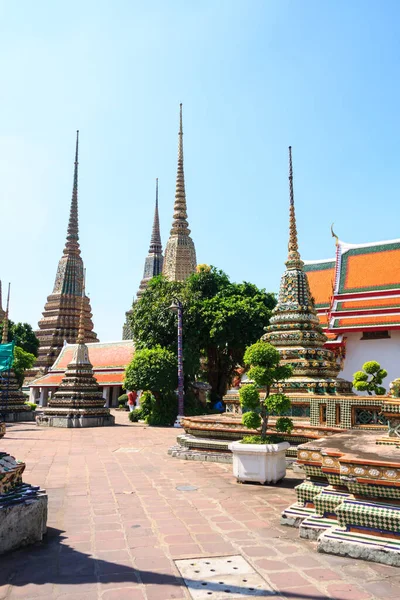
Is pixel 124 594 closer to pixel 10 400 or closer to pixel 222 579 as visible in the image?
pixel 222 579

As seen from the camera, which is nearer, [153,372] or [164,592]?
[164,592]

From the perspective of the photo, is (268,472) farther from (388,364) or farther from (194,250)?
(194,250)

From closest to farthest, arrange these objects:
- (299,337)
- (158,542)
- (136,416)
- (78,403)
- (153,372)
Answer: (158,542) < (299,337) < (153,372) < (78,403) < (136,416)

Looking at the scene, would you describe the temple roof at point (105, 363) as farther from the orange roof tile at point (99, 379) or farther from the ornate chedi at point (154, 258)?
the ornate chedi at point (154, 258)

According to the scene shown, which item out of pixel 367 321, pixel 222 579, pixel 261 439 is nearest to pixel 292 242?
pixel 367 321

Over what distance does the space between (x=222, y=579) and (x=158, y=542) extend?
1188 millimetres

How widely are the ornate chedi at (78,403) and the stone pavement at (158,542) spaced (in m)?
12.8

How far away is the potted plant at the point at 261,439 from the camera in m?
8.20

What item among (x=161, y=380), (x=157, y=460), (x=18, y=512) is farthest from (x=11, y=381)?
(x=18, y=512)

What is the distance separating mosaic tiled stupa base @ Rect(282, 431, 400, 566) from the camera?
4.74 meters

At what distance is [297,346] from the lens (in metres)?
14.3

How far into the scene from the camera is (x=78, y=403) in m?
22.9

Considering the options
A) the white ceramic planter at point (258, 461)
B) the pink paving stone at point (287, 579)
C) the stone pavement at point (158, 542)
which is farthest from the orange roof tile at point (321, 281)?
the pink paving stone at point (287, 579)

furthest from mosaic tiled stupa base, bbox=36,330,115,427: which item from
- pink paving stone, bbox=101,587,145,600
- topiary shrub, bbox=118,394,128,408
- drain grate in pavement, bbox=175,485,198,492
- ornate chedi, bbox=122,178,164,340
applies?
ornate chedi, bbox=122,178,164,340
